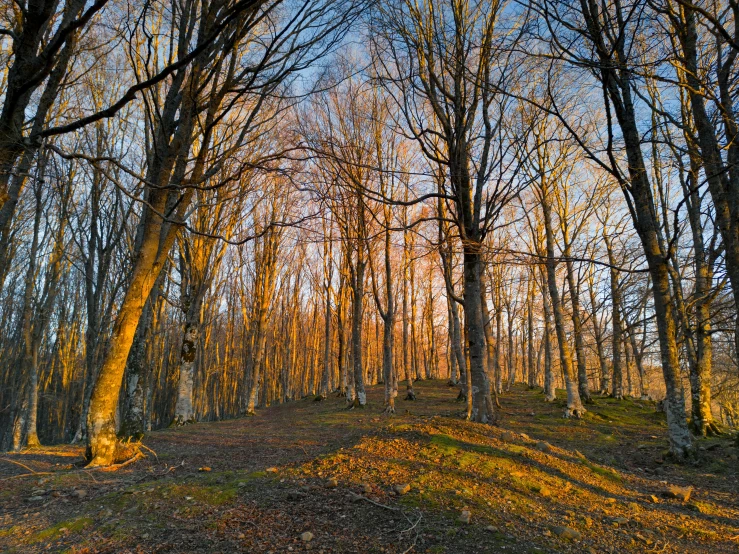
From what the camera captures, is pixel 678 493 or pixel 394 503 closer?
pixel 394 503

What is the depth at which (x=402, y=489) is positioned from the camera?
3939 mm

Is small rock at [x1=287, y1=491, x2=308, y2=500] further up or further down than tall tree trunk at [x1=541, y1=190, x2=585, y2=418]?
further down

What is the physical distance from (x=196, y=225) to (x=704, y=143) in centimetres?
1456

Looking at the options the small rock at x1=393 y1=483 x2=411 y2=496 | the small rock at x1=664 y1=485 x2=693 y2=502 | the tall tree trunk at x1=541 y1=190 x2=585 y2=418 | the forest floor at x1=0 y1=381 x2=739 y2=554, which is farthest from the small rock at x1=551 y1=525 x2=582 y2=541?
the tall tree trunk at x1=541 y1=190 x2=585 y2=418

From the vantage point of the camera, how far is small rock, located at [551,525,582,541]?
3.29m

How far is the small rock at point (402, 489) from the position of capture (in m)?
3.92

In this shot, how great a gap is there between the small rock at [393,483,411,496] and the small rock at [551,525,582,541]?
4.27ft

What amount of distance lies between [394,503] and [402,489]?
0.68 ft

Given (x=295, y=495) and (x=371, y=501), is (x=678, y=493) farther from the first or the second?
(x=295, y=495)

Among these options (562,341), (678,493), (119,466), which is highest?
(562,341)

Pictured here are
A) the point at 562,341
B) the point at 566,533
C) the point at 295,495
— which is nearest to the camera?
the point at 566,533

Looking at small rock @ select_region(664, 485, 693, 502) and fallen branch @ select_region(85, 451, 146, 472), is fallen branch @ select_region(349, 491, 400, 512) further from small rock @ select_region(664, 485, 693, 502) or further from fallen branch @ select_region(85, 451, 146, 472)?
small rock @ select_region(664, 485, 693, 502)

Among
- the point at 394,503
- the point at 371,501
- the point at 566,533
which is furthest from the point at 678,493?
the point at 371,501

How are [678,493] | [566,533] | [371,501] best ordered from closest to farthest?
[566,533] → [371,501] → [678,493]
